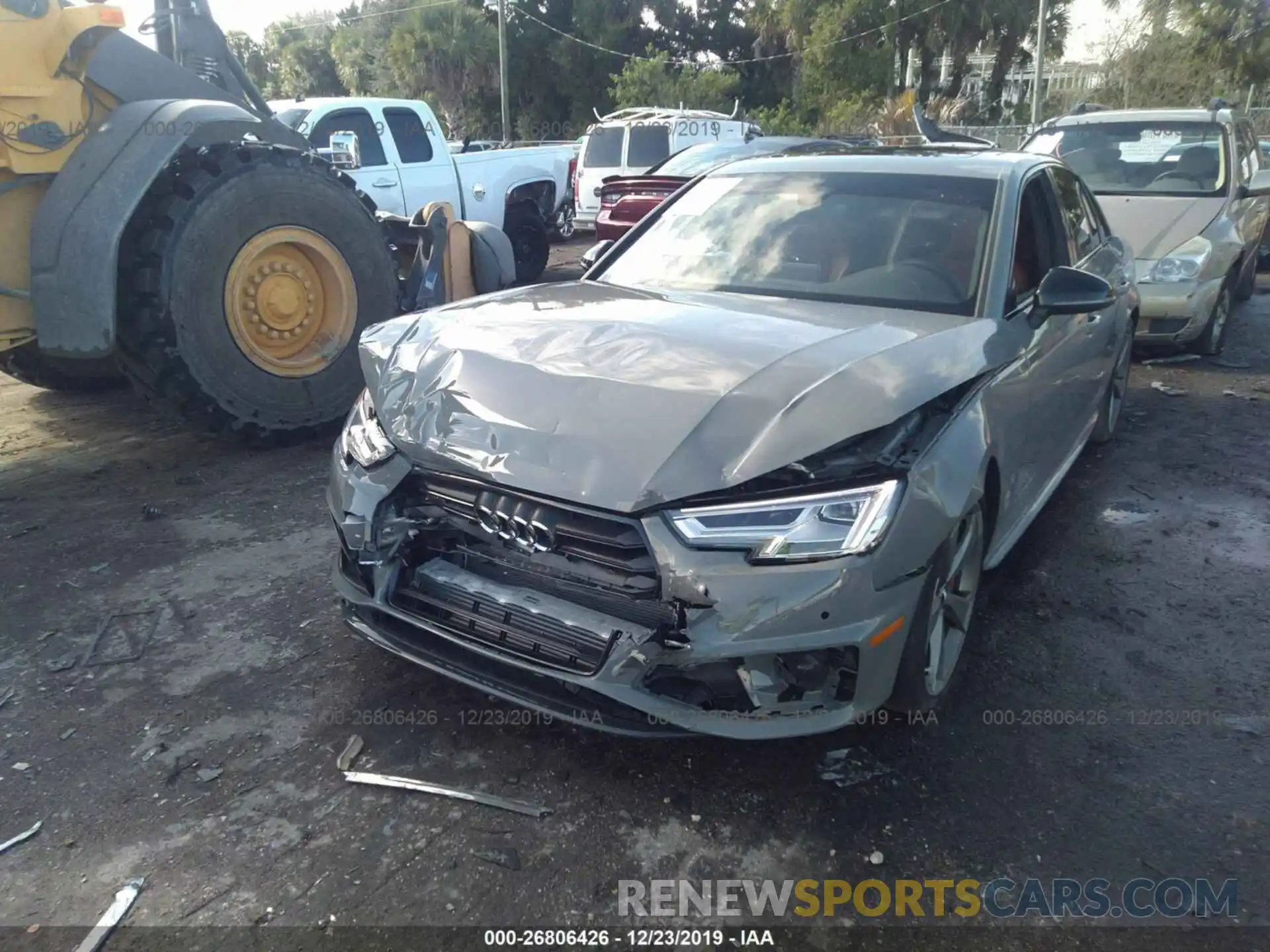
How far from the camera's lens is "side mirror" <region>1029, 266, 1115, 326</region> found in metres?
3.50

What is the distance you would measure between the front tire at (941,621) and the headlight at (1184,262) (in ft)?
17.5

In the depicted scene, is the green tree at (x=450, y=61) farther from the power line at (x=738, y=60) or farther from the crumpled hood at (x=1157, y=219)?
the crumpled hood at (x=1157, y=219)

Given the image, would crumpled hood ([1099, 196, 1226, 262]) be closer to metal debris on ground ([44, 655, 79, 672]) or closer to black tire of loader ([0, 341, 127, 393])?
black tire of loader ([0, 341, 127, 393])

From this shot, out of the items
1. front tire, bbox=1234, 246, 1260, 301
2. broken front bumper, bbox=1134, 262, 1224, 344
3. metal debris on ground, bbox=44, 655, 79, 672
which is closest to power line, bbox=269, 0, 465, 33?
front tire, bbox=1234, 246, 1260, 301

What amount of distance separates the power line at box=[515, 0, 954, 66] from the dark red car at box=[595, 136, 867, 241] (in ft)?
69.9

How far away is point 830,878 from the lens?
7.93ft

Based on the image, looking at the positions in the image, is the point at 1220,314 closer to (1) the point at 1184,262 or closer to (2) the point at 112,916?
(1) the point at 1184,262

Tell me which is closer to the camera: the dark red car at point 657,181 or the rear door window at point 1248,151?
the rear door window at point 1248,151

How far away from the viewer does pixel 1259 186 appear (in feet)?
25.0

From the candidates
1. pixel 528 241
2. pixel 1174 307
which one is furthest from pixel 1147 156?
pixel 528 241

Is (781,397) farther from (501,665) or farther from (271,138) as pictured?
(271,138)

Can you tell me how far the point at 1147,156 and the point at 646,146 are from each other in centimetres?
895

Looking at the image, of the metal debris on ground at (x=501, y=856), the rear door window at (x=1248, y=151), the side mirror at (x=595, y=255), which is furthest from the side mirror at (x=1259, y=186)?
the metal debris on ground at (x=501, y=856)

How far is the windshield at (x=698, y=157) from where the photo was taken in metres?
11.2
